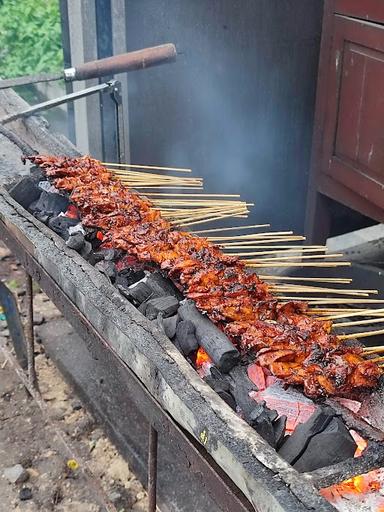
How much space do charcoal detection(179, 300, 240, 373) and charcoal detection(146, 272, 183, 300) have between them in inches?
13.9

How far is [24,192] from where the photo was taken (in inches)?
205

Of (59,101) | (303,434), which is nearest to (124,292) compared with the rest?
(303,434)

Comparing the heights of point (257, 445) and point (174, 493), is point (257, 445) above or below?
above

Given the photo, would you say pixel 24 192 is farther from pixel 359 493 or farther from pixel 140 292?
pixel 359 493

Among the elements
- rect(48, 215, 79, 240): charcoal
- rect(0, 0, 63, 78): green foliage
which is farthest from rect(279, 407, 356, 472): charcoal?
rect(0, 0, 63, 78): green foliage

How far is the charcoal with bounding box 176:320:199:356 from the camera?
362cm

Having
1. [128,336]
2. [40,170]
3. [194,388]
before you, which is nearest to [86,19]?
[40,170]

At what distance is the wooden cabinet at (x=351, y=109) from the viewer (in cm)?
623

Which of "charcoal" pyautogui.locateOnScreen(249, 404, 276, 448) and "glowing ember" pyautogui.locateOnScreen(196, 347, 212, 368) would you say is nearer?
"charcoal" pyautogui.locateOnScreen(249, 404, 276, 448)

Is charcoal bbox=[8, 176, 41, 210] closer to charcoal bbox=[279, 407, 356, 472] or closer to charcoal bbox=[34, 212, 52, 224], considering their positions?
charcoal bbox=[34, 212, 52, 224]

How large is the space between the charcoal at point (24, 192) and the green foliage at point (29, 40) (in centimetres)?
894

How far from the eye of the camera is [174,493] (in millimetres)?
4848

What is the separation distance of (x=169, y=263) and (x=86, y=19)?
165 inches

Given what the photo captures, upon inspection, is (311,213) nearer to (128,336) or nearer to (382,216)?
(382,216)
